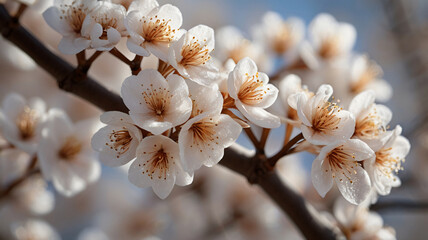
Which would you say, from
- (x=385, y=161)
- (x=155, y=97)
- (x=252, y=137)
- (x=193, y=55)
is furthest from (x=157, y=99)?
(x=385, y=161)

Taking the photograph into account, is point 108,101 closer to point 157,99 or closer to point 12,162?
point 157,99

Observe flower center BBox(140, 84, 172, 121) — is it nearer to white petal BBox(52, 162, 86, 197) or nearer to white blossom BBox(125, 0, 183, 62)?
white blossom BBox(125, 0, 183, 62)

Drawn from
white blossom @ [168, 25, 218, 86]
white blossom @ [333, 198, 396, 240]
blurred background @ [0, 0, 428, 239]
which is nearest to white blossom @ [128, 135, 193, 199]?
white blossom @ [168, 25, 218, 86]

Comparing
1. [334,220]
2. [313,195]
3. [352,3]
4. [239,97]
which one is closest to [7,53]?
[239,97]

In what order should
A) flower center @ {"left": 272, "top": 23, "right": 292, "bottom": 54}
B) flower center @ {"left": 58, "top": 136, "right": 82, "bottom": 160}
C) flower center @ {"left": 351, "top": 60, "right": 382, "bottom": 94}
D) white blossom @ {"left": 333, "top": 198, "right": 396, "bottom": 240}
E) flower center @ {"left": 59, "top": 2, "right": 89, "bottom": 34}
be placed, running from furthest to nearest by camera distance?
flower center @ {"left": 272, "top": 23, "right": 292, "bottom": 54}
flower center @ {"left": 351, "top": 60, "right": 382, "bottom": 94}
flower center @ {"left": 58, "top": 136, "right": 82, "bottom": 160}
white blossom @ {"left": 333, "top": 198, "right": 396, "bottom": 240}
flower center @ {"left": 59, "top": 2, "right": 89, "bottom": 34}

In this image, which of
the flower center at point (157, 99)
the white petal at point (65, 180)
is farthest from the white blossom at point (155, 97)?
the white petal at point (65, 180)

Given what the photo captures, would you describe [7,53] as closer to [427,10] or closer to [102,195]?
[102,195]
